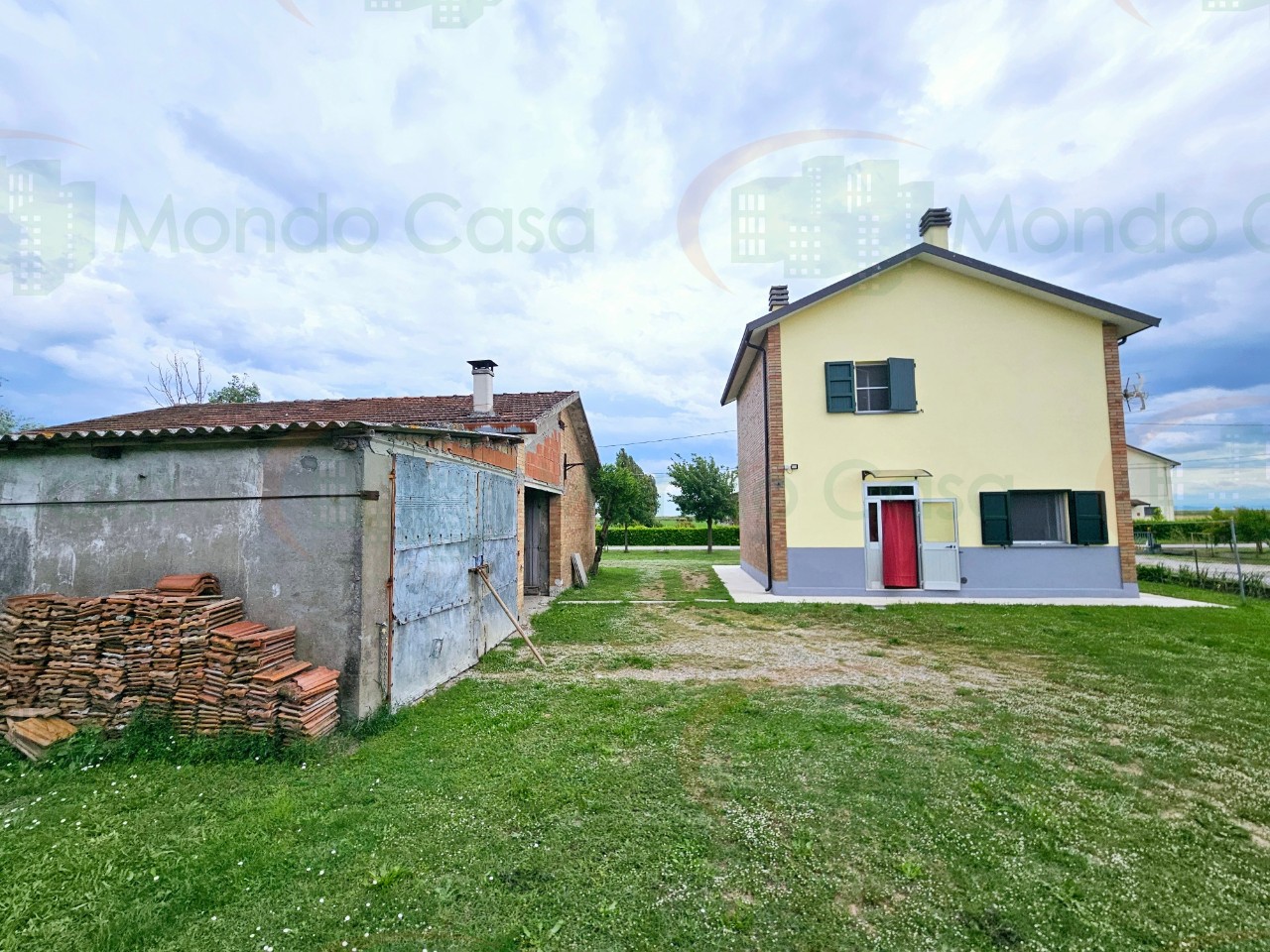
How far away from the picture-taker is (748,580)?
14.4 meters

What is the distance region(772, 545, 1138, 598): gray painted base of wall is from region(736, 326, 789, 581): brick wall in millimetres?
606

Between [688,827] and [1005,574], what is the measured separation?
11.5 metres

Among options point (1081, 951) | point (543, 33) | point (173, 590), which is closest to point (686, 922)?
point (1081, 951)

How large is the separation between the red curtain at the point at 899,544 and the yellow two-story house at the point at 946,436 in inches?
1.3

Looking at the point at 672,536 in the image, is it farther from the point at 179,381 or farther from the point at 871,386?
the point at 179,381

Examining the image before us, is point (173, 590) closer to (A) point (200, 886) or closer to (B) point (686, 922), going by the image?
(A) point (200, 886)

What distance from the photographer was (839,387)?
11656 mm

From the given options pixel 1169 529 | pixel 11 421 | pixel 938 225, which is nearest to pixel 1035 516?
pixel 938 225

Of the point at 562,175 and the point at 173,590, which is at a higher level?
the point at 562,175

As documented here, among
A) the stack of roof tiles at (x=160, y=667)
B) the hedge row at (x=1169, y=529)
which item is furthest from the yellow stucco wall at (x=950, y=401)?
the hedge row at (x=1169, y=529)

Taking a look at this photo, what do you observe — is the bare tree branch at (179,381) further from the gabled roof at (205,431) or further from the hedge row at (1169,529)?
the hedge row at (1169,529)

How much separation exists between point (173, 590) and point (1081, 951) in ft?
20.0

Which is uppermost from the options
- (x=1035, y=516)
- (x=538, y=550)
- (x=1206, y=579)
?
(x=1035, y=516)

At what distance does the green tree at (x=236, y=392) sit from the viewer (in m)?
26.2
